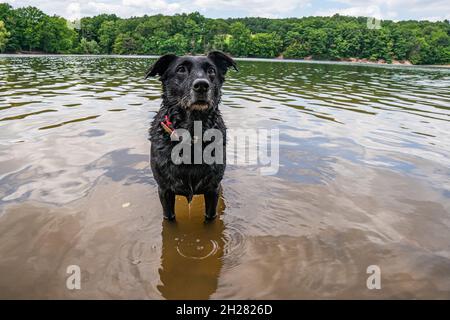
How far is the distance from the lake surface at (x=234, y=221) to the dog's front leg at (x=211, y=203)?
156 millimetres

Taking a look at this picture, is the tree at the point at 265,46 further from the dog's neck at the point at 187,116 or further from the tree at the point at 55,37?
the dog's neck at the point at 187,116

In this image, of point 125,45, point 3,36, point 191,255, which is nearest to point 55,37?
point 3,36

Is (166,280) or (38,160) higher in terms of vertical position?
(38,160)

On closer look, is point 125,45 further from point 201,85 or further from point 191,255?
point 191,255

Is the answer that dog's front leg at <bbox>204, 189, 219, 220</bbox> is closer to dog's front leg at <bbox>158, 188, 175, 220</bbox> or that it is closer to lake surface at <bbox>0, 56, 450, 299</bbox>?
lake surface at <bbox>0, 56, 450, 299</bbox>

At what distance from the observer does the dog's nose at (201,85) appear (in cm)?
392

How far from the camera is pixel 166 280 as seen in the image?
3.46 meters

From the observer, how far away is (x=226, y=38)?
138375 millimetres

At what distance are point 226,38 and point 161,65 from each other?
144002mm

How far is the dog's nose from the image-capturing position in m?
3.92

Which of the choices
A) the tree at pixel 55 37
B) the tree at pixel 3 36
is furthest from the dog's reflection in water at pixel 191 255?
the tree at pixel 55 37
